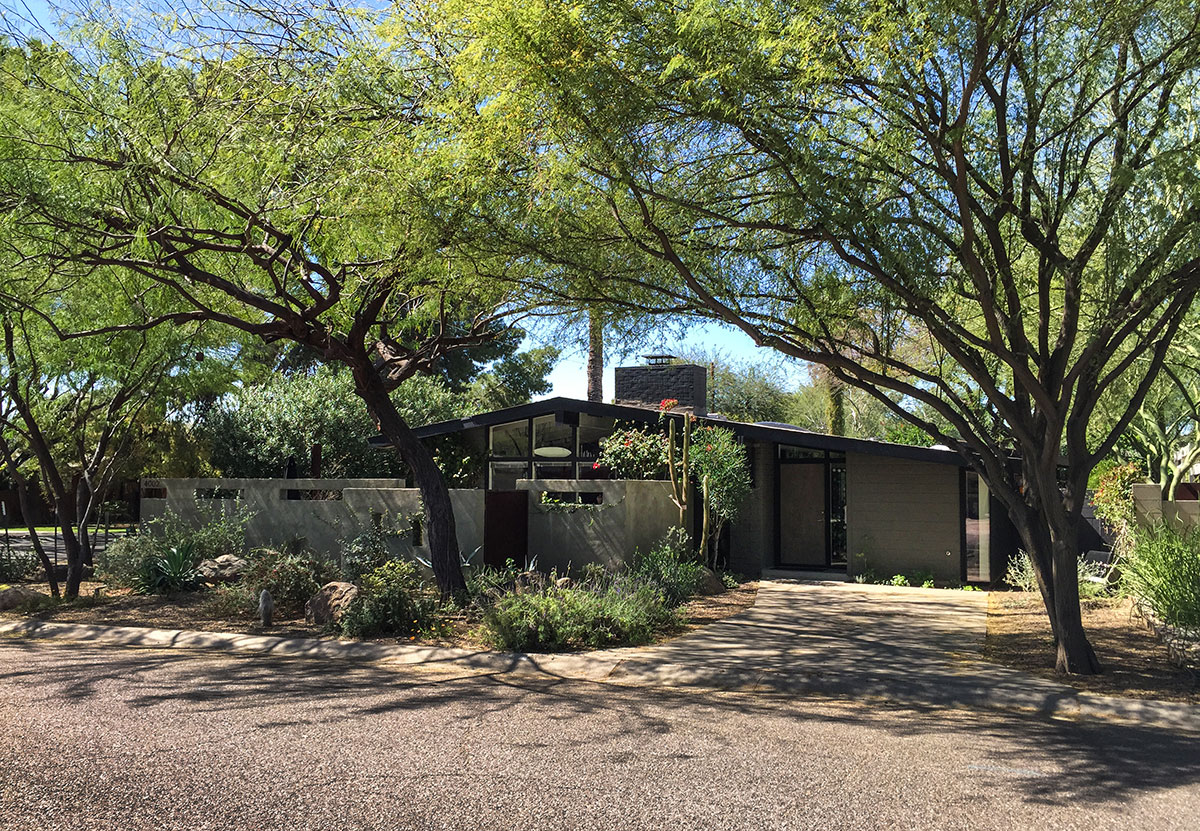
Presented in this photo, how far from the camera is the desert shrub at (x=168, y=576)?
45.8 ft

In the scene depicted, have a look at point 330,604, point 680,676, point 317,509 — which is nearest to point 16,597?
point 317,509

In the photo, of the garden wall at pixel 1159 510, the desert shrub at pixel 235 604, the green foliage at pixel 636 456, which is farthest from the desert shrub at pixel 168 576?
the garden wall at pixel 1159 510

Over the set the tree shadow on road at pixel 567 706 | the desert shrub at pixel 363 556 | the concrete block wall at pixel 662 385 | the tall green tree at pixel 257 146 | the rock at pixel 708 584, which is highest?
the tall green tree at pixel 257 146

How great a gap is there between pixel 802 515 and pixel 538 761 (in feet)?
44.9

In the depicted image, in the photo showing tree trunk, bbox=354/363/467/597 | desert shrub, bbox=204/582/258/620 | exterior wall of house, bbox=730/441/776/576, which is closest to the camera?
desert shrub, bbox=204/582/258/620

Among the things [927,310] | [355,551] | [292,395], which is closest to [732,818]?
[927,310]

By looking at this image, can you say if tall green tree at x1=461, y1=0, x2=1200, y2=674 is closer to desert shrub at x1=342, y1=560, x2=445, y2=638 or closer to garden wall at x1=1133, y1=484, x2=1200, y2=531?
desert shrub at x1=342, y1=560, x2=445, y2=638

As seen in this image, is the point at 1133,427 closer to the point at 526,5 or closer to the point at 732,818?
the point at 526,5

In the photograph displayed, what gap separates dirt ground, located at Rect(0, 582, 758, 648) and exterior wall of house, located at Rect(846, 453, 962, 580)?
12.5 feet

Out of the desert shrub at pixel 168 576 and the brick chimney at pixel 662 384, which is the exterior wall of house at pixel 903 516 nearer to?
the brick chimney at pixel 662 384

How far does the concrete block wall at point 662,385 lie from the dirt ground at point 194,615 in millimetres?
6219

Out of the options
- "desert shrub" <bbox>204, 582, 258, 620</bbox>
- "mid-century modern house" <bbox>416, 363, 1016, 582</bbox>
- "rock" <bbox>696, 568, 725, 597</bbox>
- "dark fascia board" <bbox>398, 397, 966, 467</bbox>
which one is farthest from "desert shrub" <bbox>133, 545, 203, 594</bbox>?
"rock" <bbox>696, 568, 725, 597</bbox>

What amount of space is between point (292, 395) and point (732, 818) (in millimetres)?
20648

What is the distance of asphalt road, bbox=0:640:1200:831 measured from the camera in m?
5.01
